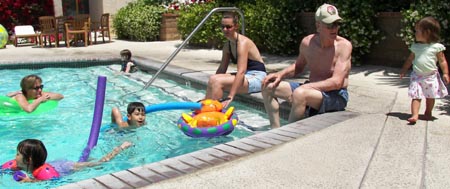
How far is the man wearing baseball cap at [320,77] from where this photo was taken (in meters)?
4.52

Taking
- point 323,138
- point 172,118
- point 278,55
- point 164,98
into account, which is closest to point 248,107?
point 172,118

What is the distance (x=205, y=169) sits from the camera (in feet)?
10.9

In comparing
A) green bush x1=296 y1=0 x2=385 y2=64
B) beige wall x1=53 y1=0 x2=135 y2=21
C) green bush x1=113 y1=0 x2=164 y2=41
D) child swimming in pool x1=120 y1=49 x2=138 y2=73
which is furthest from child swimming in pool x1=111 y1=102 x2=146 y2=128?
beige wall x1=53 y1=0 x2=135 y2=21

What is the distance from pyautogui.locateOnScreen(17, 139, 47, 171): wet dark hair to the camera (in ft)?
12.5

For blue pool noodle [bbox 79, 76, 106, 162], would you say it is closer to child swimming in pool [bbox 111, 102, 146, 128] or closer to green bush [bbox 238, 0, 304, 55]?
child swimming in pool [bbox 111, 102, 146, 128]

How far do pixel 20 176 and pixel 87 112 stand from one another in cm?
310

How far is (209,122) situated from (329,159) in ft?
5.01

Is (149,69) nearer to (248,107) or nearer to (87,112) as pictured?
(87,112)

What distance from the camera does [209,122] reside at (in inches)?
185

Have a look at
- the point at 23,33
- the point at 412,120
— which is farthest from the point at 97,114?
the point at 23,33

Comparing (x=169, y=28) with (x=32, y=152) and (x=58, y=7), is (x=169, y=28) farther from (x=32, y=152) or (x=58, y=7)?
(x=32, y=152)

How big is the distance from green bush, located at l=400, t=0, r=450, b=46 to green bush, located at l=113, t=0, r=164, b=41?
420 inches

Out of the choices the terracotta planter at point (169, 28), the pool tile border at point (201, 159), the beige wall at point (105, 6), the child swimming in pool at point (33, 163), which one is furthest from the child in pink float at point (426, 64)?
the beige wall at point (105, 6)

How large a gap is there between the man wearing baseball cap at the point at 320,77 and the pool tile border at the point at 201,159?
0.66 ft
